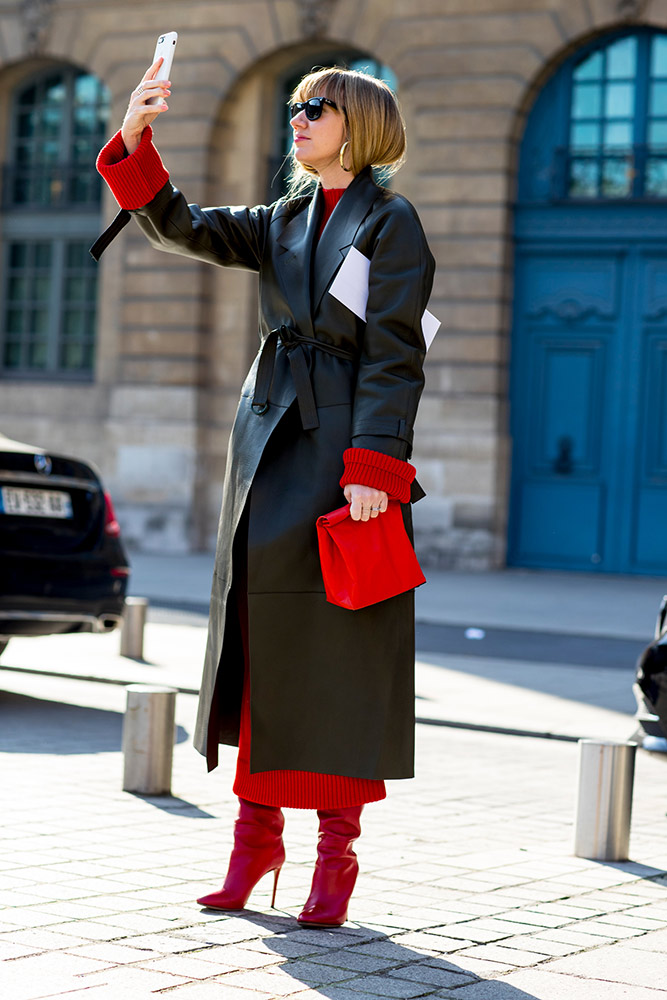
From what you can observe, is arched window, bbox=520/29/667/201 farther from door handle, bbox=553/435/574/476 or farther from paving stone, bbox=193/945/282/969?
paving stone, bbox=193/945/282/969

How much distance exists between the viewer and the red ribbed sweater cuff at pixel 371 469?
3.72 m

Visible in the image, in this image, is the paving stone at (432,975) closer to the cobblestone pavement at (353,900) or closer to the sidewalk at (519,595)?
the cobblestone pavement at (353,900)

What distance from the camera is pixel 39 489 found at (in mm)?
7547

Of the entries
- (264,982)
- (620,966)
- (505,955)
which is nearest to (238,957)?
(264,982)

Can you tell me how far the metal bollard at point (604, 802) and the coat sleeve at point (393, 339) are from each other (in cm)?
164

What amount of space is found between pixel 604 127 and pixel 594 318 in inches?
79.2

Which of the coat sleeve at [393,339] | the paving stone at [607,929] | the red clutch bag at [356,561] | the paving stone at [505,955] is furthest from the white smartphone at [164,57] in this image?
the paving stone at [607,929]

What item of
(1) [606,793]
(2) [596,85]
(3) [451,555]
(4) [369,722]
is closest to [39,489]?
(1) [606,793]

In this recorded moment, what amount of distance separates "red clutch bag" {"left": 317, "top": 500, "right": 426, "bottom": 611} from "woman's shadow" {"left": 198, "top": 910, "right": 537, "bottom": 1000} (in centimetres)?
76

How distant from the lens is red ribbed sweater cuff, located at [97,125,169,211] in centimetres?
396

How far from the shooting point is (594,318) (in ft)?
57.0

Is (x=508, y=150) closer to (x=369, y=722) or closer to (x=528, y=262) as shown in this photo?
(x=528, y=262)

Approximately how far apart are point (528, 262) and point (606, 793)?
43.5ft

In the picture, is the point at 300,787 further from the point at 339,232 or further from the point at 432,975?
the point at 339,232
